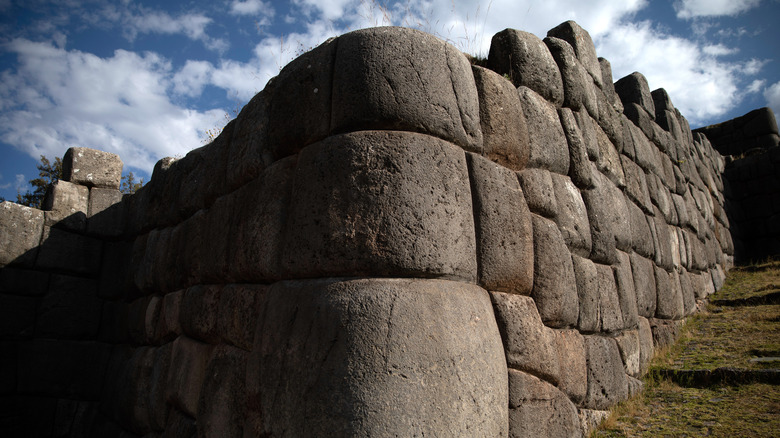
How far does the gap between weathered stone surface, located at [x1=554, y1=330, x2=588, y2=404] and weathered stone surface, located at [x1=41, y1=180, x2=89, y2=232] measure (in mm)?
5119

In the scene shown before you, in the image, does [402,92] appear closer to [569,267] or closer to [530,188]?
[530,188]

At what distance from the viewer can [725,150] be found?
11656mm

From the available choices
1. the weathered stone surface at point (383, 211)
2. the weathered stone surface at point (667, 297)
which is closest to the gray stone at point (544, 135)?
the weathered stone surface at point (383, 211)

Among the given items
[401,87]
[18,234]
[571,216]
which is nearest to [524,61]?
[571,216]

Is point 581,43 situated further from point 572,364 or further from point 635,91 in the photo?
point 572,364

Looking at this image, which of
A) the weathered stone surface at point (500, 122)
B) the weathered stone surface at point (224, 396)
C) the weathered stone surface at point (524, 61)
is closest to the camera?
the weathered stone surface at point (224, 396)

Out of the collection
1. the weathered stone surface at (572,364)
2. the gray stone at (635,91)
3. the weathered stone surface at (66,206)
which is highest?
the gray stone at (635,91)

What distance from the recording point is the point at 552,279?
2766 millimetres

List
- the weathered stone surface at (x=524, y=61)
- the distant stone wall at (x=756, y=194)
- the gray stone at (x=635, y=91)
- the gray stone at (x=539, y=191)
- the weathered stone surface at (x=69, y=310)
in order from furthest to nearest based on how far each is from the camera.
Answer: the distant stone wall at (x=756, y=194) → the gray stone at (x=635, y=91) → the weathered stone surface at (x=69, y=310) → the weathered stone surface at (x=524, y=61) → the gray stone at (x=539, y=191)

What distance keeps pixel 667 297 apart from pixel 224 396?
4.39 meters

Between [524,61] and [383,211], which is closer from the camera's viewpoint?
[383,211]

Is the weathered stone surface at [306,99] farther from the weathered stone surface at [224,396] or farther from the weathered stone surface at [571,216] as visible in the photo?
the weathered stone surface at [571,216]

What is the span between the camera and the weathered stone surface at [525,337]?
2355 mm

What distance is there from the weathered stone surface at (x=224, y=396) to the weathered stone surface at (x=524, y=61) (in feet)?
7.83
